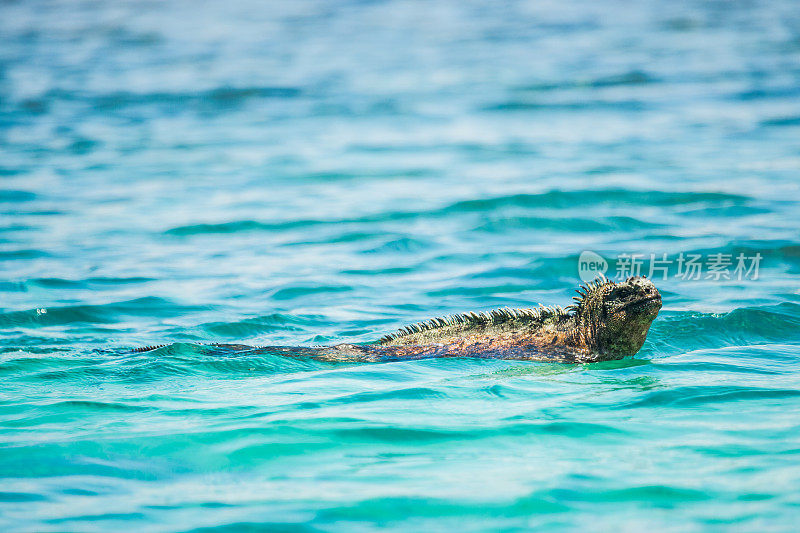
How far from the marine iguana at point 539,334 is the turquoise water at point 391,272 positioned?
0.71 ft

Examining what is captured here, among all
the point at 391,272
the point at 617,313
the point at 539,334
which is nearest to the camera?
the point at 617,313

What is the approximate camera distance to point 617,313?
7.54 meters

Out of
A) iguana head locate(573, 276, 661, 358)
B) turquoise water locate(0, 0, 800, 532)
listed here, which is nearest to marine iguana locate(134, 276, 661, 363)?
iguana head locate(573, 276, 661, 358)

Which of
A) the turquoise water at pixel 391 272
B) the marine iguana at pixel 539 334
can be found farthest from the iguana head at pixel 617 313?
the turquoise water at pixel 391 272

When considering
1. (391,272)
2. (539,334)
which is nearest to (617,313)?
(539,334)

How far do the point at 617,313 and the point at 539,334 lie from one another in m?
0.76

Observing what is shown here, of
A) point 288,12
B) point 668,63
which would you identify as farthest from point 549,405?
point 288,12

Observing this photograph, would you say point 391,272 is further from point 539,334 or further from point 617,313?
point 617,313

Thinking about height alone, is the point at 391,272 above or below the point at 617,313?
below

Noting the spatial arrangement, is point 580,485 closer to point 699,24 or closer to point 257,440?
point 257,440

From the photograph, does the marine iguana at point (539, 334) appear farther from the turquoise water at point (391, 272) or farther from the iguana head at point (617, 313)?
the turquoise water at point (391, 272)

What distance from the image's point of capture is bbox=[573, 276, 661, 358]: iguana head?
7.46m

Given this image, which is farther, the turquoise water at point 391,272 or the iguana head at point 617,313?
the iguana head at point 617,313

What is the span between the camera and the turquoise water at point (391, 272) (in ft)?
18.7
